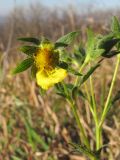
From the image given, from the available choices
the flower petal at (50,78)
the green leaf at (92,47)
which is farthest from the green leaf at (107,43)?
the flower petal at (50,78)

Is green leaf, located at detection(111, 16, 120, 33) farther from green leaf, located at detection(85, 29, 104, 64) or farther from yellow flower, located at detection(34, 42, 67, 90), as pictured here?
yellow flower, located at detection(34, 42, 67, 90)

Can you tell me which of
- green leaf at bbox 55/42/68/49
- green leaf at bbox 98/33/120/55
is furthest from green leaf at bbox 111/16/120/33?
green leaf at bbox 55/42/68/49

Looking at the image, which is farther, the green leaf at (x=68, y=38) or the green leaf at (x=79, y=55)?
the green leaf at (x=79, y=55)

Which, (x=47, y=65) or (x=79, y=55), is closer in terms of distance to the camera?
(x=47, y=65)

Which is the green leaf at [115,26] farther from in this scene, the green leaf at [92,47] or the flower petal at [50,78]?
the flower petal at [50,78]

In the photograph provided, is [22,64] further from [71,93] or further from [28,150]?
[28,150]

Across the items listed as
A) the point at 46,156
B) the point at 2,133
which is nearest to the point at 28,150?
the point at 46,156

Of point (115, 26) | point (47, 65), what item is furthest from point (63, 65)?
point (115, 26)

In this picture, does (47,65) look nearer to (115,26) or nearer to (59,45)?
(59,45)
